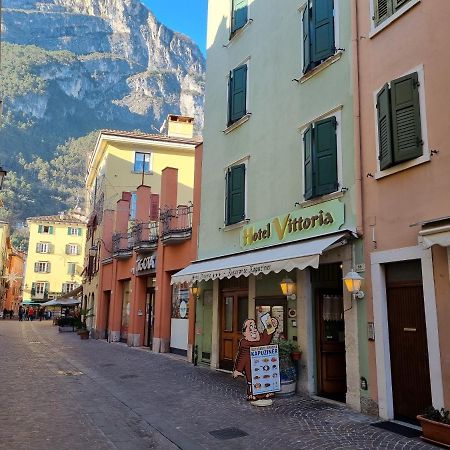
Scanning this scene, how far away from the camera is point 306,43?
11539 millimetres

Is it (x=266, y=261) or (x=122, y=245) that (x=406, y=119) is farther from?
(x=122, y=245)

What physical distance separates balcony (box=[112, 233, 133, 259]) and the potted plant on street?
14545 mm

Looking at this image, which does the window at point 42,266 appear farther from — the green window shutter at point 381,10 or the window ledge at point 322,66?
the green window shutter at point 381,10

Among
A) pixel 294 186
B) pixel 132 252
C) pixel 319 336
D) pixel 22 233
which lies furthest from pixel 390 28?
pixel 22 233

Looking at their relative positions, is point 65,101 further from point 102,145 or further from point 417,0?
point 417,0

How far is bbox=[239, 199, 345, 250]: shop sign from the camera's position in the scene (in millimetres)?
10008

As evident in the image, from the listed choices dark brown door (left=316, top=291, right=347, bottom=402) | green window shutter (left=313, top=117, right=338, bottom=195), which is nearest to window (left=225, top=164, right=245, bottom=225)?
green window shutter (left=313, top=117, right=338, bottom=195)

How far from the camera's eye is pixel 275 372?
9.78 metres

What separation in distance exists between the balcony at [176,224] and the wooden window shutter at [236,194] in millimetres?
3481

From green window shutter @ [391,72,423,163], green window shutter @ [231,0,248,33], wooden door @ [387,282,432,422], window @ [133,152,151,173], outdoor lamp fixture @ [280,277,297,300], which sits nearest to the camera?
wooden door @ [387,282,432,422]

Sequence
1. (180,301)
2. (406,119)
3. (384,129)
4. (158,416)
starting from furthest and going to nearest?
(180,301) < (384,129) < (158,416) < (406,119)

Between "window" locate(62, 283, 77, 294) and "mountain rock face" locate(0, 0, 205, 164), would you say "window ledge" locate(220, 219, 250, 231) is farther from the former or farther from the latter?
"mountain rock face" locate(0, 0, 205, 164)

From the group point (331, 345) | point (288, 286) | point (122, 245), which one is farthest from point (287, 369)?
point (122, 245)

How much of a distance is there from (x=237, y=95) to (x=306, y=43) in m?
3.56
